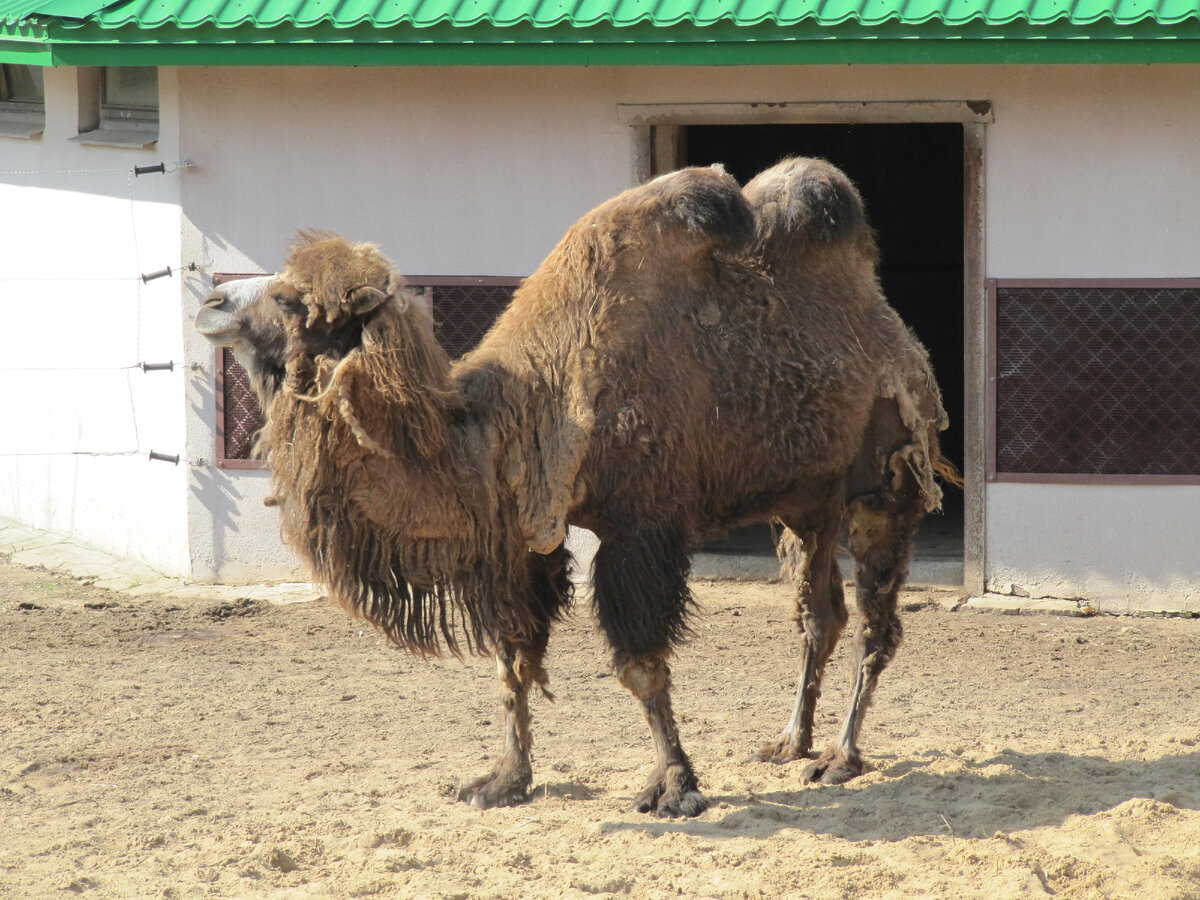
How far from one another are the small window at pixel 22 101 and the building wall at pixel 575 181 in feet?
6.00

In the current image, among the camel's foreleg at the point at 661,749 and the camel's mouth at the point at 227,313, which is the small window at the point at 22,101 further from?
the camel's foreleg at the point at 661,749

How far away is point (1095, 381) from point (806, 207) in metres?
3.16

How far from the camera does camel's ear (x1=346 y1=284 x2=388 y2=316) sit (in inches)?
157

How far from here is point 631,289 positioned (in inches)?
176

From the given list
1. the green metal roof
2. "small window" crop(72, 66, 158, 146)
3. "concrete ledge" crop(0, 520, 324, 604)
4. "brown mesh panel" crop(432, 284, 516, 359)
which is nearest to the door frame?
the green metal roof

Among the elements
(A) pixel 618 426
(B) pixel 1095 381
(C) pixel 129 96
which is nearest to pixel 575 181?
(C) pixel 129 96

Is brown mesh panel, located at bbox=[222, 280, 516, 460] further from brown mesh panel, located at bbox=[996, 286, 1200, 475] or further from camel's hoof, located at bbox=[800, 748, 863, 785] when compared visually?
camel's hoof, located at bbox=[800, 748, 863, 785]

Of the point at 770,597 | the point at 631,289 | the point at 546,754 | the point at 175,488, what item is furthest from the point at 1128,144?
the point at 175,488

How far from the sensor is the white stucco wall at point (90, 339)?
26.8 feet

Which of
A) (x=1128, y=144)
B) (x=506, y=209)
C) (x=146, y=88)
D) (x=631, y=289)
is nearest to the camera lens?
(x=631, y=289)

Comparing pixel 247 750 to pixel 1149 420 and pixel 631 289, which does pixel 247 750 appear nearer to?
pixel 631 289

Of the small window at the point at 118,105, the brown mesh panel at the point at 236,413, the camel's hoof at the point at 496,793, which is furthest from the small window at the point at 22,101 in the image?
the camel's hoof at the point at 496,793

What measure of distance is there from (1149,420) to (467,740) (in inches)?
160

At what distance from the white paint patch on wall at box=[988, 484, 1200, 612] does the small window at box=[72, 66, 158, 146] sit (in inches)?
211
